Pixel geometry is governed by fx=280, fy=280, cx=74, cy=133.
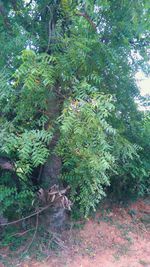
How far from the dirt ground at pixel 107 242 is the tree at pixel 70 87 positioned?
0.68 m

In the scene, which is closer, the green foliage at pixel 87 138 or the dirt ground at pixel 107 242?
the green foliage at pixel 87 138

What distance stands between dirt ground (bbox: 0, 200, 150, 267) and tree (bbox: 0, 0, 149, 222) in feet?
2.22

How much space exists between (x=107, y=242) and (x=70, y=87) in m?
2.39

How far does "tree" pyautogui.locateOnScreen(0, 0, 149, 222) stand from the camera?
2871 millimetres

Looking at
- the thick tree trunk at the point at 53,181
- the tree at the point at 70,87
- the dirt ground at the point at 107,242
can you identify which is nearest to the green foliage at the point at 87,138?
the tree at the point at 70,87

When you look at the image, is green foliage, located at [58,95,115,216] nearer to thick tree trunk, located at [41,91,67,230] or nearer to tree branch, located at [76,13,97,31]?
thick tree trunk, located at [41,91,67,230]

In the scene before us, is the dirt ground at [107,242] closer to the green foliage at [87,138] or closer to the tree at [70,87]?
the tree at [70,87]

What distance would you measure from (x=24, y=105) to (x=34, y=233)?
1932mm

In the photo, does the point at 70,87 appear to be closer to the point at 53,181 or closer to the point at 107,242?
the point at 53,181

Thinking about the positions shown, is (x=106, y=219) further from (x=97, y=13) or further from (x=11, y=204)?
(x=97, y=13)

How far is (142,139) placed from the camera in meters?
4.54

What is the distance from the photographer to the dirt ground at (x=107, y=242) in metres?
3.66

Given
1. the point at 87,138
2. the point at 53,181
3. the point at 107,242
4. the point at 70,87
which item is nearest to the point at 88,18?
the point at 70,87

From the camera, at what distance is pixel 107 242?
416cm
